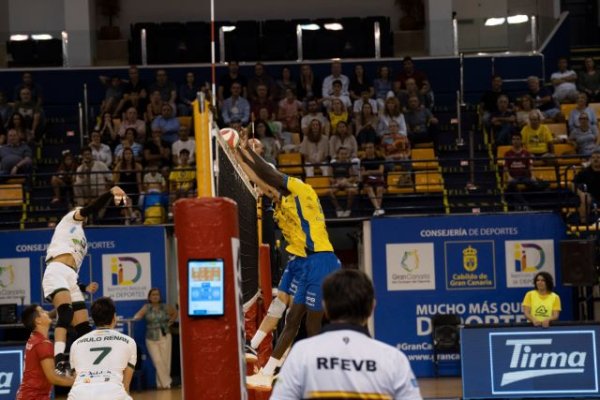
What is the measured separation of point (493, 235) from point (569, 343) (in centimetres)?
428

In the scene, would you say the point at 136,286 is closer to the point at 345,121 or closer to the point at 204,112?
the point at 345,121

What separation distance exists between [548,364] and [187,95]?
36.2 ft

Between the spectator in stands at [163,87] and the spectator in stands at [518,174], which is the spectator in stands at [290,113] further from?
the spectator in stands at [518,174]

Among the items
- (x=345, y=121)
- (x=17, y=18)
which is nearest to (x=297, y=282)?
(x=345, y=121)

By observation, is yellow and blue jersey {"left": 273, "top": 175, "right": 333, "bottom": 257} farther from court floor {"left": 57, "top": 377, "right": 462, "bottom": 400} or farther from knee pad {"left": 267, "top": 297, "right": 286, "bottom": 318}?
court floor {"left": 57, "top": 377, "right": 462, "bottom": 400}

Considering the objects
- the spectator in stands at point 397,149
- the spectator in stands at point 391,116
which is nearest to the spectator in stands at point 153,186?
the spectator in stands at point 397,149

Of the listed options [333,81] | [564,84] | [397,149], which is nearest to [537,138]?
[397,149]

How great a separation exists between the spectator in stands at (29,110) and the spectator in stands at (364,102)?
6773 mm

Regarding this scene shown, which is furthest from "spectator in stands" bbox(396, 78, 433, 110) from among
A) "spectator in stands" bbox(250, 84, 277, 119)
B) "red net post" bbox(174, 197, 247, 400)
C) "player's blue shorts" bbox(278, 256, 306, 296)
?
"red net post" bbox(174, 197, 247, 400)

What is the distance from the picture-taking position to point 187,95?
2566 cm

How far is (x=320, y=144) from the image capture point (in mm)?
23234

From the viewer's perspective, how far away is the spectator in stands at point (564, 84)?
25.7 metres

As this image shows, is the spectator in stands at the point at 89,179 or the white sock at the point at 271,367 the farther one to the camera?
the spectator in stands at the point at 89,179

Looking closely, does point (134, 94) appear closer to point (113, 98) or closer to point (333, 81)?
point (113, 98)
